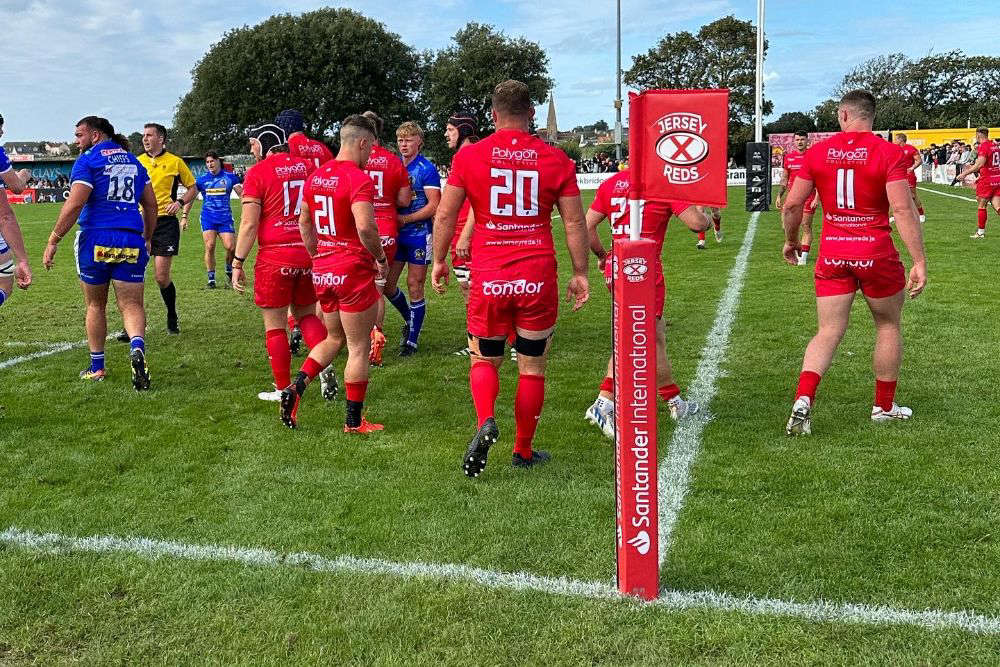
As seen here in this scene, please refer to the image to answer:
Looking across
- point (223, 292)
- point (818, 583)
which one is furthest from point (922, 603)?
point (223, 292)

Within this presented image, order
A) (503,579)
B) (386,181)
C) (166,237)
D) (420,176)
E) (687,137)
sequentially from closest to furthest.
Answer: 1. (687,137)
2. (503,579)
3. (386,181)
4. (420,176)
5. (166,237)

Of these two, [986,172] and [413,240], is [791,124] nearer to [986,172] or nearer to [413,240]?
[986,172]

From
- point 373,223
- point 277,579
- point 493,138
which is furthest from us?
point 373,223

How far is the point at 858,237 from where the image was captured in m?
5.30

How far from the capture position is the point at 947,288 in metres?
10.8

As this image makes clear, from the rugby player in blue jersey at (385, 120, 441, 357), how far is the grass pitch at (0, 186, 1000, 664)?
0.55m

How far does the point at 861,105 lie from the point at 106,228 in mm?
5696

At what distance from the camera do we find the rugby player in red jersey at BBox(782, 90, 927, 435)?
5145 millimetres

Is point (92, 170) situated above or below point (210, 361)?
above

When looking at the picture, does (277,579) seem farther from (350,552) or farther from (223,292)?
(223,292)

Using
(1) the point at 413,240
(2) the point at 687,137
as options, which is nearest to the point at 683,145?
(2) the point at 687,137

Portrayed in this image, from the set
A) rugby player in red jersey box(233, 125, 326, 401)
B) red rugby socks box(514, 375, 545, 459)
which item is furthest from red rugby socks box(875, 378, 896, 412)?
rugby player in red jersey box(233, 125, 326, 401)

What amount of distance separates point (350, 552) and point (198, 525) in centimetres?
88

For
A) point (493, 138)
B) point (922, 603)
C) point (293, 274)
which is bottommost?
point (922, 603)
